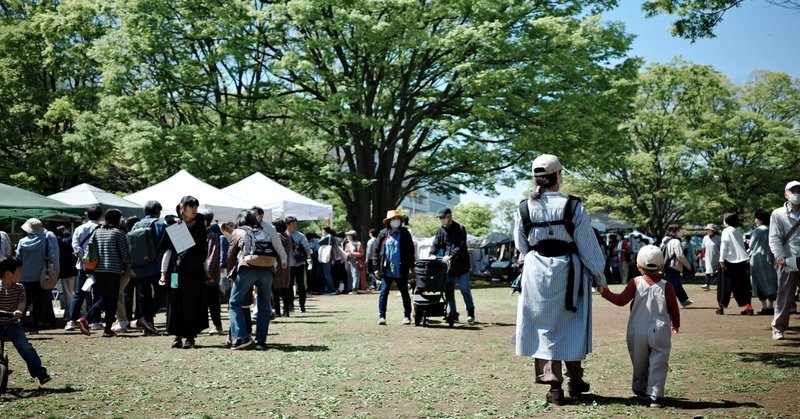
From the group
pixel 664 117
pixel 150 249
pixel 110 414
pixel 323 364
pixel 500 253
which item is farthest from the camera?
pixel 664 117

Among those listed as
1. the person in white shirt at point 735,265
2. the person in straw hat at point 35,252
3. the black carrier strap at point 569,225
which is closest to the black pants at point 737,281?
the person in white shirt at point 735,265

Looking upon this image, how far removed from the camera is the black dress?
9508 mm

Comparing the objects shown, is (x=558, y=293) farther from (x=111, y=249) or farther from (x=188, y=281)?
(x=111, y=249)

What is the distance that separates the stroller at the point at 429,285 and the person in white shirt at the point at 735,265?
5.14m

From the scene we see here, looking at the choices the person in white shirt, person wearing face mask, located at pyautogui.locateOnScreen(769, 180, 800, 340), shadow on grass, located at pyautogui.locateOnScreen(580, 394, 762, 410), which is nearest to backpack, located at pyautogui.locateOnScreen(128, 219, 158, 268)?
shadow on grass, located at pyautogui.locateOnScreen(580, 394, 762, 410)

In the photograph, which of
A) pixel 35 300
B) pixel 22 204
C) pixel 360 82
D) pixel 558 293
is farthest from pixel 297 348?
pixel 360 82

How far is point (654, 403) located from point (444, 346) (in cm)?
425

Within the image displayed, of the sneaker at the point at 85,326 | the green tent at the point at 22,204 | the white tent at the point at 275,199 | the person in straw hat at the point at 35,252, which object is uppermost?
the white tent at the point at 275,199

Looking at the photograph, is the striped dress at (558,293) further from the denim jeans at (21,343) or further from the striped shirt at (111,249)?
the striped shirt at (111,249)

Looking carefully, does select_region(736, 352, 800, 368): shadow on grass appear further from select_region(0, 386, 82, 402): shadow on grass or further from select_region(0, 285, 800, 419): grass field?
select_region(0, 386, 82, 402): shadow on grass

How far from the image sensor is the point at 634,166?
39.9 meters

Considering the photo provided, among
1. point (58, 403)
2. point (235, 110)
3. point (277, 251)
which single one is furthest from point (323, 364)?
point (235, 110)

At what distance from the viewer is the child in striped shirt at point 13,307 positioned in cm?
636

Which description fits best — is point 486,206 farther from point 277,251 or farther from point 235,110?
point 277,251
